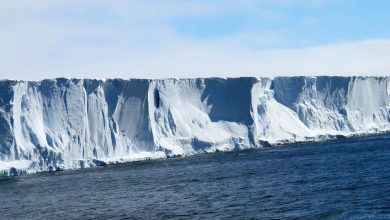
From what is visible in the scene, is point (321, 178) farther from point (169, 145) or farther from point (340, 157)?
point (169, 145)

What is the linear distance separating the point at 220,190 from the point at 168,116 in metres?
21.1

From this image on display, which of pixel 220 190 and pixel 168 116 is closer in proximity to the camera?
pixel 220 190

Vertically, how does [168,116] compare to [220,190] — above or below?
above

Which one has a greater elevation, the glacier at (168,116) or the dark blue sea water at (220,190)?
the glacier at (168,116)

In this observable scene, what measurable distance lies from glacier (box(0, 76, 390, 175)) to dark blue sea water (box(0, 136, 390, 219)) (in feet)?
6.97

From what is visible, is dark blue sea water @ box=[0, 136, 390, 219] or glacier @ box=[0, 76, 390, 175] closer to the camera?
dark blue sea water @ box=[0, 136, 390, 219]

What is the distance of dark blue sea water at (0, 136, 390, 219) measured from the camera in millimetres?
19438

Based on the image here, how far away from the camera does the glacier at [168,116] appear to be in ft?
128

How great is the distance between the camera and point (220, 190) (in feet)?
82.5

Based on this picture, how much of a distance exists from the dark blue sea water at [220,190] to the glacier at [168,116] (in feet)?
6.97

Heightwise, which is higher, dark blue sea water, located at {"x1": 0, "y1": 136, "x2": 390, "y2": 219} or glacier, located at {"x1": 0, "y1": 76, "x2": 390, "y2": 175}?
glacier, located at {"x1": 0, "y1": 76, "x2": 390, "y2": 175}

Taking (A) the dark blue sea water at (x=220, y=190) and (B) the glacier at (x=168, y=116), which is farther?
(B) the glacier at (x=168, y=116)

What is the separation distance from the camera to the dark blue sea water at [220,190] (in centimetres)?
1944

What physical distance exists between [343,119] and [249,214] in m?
38.3
